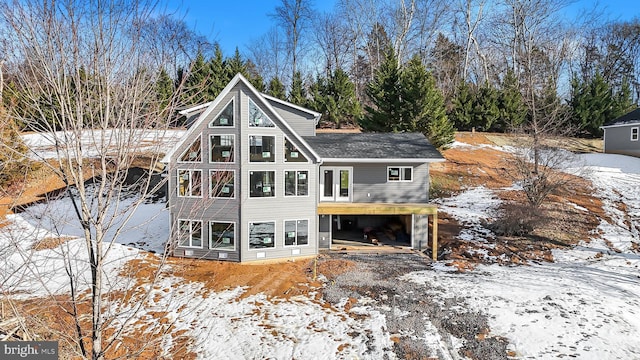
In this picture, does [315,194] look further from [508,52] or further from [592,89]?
[508,52]

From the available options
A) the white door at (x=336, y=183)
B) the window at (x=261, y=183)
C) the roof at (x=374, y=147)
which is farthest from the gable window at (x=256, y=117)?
the white door at (x=336, y=183)

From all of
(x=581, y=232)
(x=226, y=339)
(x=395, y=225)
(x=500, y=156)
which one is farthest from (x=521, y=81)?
(x=226, y=339)

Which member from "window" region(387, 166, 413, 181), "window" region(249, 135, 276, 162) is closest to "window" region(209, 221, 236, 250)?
"window" region(249, 135, 276, 162)

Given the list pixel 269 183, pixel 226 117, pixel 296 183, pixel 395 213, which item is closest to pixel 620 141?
pixel 395 213

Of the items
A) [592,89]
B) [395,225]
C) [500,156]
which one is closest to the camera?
[395,225]

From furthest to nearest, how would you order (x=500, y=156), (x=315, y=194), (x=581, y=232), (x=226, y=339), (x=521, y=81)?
(x=521, y=81) < (x=500, y=156) < (x=581, y=232) < (x=315, y=194) < (x=226, y=339)

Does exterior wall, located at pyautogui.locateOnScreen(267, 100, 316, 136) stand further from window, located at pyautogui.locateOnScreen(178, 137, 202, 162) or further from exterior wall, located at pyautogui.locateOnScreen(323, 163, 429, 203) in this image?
window, located at pyautogui.locateOnScreen(178, 137, 202, 162)
